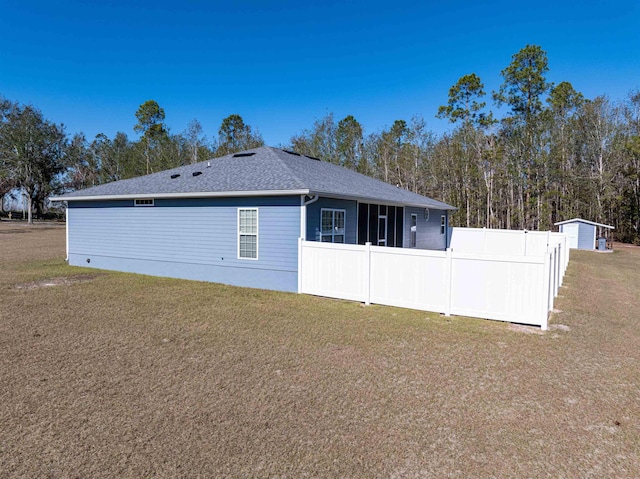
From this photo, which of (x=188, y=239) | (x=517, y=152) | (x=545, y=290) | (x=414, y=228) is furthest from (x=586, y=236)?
(x=188, y=239)

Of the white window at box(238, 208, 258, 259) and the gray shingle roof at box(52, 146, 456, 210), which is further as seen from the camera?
the white window at box(238, 208, 258, 259)

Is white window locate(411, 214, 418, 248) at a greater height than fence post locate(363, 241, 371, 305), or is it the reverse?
white window locate(411, 214, 418, 248)

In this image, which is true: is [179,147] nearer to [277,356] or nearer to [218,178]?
[218,178]

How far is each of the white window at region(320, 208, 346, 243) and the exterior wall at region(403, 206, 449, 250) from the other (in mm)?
5362

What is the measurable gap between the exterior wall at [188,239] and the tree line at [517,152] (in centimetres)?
2482

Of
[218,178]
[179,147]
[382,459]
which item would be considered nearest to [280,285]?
[218,178]

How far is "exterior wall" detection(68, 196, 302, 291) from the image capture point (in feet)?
32.2

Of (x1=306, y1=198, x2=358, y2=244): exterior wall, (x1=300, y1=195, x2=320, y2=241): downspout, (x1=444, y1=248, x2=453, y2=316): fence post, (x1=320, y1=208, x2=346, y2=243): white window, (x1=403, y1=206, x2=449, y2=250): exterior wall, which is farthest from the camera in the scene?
(x1=403, y1=206, x2=449, y2=250): exterior wall

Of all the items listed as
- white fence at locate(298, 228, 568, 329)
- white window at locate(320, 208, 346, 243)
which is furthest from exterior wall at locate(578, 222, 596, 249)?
white window at locate(320, 208, 346, 243)

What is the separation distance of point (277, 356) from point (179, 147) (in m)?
42.6

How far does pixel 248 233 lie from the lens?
33.9ft

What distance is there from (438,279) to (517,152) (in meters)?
27.8

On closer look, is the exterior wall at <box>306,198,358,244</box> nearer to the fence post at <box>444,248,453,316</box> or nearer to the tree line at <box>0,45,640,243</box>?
the fence post at <box>444,248,453,316</box>

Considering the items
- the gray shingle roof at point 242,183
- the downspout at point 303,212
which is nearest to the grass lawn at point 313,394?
the downspout at point 303,212
